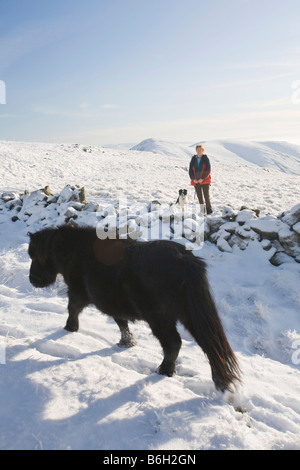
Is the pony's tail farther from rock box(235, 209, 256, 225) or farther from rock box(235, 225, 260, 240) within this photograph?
rock box(235, 209, 256, 225)

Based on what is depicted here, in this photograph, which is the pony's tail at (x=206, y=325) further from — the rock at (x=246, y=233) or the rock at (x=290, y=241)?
the rock at (x=246, y=233)

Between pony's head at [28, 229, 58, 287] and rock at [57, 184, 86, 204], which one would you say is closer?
pony's head at [28, 229, 58, 287]

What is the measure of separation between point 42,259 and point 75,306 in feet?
2.48

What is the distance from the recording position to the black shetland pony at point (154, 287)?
2365 millimetres

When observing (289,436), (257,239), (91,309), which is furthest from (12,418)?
(257,239)

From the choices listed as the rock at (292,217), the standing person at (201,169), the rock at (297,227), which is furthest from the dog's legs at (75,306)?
the standing person at (201,169)

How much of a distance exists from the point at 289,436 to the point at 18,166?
2080 cm

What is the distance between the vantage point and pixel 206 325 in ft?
7.70

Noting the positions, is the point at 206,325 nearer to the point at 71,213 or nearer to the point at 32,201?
the point at 71,213

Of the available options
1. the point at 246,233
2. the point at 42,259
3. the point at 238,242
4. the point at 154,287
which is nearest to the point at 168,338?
the point at 154,287

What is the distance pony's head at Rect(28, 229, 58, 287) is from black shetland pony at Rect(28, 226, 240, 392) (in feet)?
0.60

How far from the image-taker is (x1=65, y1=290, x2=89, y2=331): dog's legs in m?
3.29

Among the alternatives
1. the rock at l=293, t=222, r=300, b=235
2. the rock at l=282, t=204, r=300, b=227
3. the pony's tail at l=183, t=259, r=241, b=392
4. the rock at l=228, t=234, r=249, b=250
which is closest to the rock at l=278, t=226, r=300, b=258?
the rock at l=293, t=222, r=300, b=235
